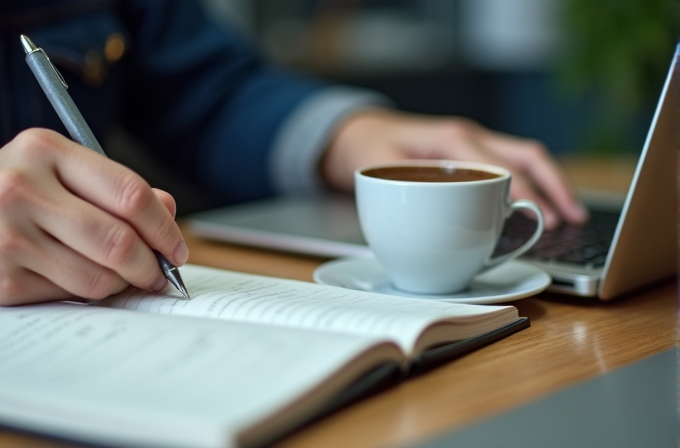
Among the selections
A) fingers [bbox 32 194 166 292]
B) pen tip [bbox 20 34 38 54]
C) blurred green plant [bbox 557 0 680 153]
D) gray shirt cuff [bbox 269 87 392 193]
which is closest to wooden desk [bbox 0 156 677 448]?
fingers [bbox 32 194 166 292]

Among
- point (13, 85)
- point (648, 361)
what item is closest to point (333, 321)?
point (648, 361)

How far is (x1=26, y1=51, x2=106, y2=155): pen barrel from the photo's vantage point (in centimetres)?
52

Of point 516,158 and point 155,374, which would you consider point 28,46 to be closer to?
point 155,374

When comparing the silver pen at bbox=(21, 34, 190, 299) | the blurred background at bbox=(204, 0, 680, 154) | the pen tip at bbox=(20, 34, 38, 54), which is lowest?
the blurred background at bbox=(204, 0, 680, 154)

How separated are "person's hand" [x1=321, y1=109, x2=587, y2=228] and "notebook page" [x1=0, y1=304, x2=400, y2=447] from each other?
42 cm

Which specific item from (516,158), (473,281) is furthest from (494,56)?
(473,281)

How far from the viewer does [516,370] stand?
45 centimetres

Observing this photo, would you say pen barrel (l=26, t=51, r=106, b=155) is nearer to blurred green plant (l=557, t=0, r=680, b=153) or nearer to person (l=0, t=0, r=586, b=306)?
person (l=0, t=0, r=586, b=306)

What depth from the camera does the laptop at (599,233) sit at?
1.87 feet

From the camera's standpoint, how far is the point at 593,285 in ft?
1.90

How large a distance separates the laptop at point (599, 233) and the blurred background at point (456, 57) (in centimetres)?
183

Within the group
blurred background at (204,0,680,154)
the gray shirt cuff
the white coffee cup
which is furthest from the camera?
blurred background at (204,0,680,154)

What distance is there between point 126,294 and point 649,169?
0.37m

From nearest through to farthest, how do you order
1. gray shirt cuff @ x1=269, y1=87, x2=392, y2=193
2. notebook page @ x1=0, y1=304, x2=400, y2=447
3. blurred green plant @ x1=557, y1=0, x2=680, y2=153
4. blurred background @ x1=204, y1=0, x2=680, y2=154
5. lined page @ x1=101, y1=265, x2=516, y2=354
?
notebook page @ x1=0, y1=304, x2=400, y2=447, lined page @ x1=101, y1=265, x2=516, y2=354, gray shirt cuff @ x1=269, y1=87, x2=392, y2=193, blurred green plant @ x1=557, y1=0, x2=680, y2=153, blurred background @ x1=204, y1=0, x2=680, y2=154
